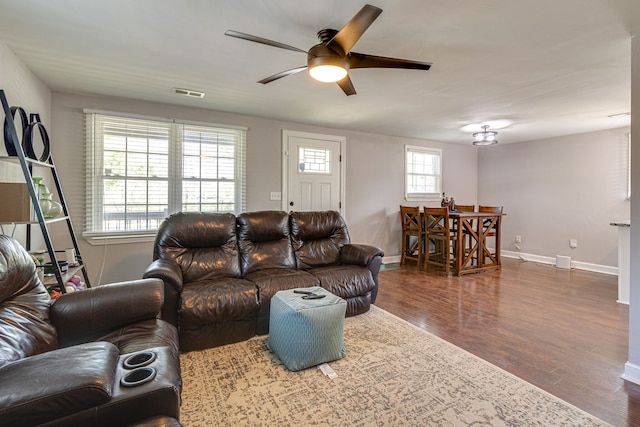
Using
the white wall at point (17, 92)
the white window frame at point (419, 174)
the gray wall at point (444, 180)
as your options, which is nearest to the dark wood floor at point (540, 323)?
the gray wall at point (444, 180)

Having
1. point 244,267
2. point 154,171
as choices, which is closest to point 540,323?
point 244,267

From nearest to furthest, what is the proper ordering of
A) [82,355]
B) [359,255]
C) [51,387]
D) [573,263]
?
[51,387] → [82,355] → [359,255] → [573,263]

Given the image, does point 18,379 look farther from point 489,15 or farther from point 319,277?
point 489,15

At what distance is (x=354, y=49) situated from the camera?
237 centimetres

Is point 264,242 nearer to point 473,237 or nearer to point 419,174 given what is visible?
point 473,237

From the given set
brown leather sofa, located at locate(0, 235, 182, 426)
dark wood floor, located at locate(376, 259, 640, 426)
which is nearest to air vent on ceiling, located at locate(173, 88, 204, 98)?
brown leather sofa, located at locate(0, 235, 182, 426)

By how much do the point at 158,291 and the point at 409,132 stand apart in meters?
4.71

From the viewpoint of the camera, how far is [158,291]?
1841mm

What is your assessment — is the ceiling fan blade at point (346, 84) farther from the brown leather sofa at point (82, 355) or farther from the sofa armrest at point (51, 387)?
the sofa armrest at point (51, 387)

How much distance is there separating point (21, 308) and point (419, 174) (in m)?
5.77

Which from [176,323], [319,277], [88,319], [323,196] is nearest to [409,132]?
[323,196]

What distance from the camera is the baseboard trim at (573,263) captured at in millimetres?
4820

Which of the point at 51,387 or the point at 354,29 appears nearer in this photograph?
the point at 51,387

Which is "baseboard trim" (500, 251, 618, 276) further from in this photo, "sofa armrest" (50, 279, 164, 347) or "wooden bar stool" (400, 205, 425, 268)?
"sofa armrest" (50, 279, 164, 347)
